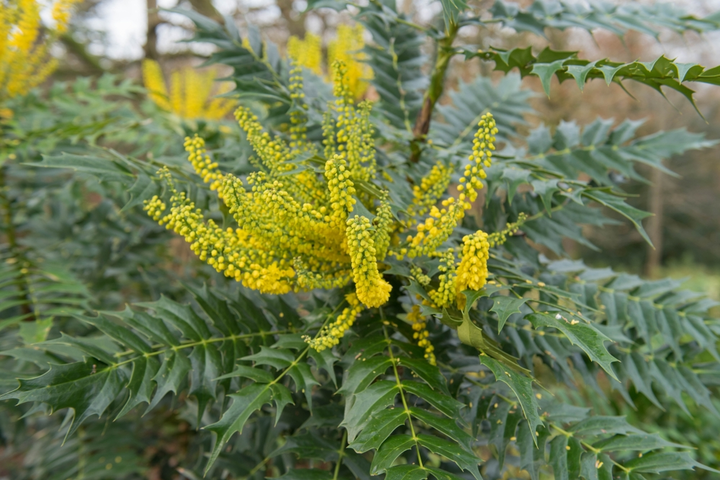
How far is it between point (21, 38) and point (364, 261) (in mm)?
2171

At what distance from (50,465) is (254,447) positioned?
0.91m

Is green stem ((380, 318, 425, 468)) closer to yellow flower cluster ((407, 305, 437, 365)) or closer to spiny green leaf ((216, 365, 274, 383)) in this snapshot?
yellow flower cluster ((407, 305, 437, 365))

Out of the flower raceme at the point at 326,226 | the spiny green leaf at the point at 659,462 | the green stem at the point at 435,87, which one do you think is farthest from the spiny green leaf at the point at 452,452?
the green stem at the point at 435,87

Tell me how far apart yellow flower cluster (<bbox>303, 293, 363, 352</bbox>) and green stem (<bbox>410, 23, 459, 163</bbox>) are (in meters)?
0.56

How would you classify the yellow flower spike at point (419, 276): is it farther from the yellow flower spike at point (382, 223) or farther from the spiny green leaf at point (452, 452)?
the spiny green leaf at point (452, 452)

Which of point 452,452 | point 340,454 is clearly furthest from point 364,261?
point 340,454

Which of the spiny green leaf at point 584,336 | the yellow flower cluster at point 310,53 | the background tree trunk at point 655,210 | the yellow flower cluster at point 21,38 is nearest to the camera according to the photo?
the spiny green leaf at point 584,336

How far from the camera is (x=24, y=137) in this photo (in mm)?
1795

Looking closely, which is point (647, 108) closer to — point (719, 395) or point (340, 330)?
point (719, 395)

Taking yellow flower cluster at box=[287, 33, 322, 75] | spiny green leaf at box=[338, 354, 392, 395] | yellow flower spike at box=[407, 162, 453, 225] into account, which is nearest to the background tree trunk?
yellow flower cluster at box=[287, 33, 322, 75]

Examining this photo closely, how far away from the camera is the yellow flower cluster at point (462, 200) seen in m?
0.89

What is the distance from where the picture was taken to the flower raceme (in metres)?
0.89

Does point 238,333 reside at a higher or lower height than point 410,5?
lower

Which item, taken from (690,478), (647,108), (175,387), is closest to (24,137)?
(175,387)
